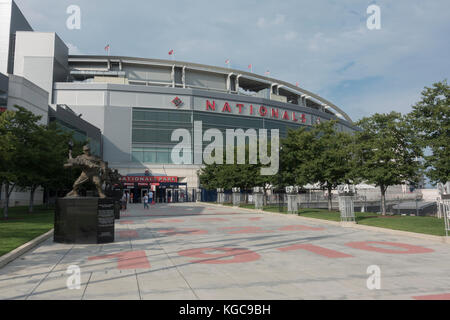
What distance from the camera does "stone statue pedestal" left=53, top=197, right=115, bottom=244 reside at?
468 inches

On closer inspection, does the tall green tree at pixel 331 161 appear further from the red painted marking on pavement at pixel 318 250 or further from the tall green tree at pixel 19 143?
the tall green tree at pixel 19 143

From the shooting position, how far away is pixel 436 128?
59.5 feet

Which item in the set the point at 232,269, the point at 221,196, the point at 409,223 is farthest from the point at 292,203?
the point at 221,196

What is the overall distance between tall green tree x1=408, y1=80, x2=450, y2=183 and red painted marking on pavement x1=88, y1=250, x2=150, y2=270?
51.8ft

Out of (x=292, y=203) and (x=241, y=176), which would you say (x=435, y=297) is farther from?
(x=241, y=176)

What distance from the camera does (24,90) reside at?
120 feet

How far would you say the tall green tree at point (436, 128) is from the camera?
57.6ft

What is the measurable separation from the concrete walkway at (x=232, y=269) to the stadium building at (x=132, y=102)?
5168cm

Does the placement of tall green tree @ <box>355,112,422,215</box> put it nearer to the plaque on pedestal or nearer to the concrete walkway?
the concrete walkway

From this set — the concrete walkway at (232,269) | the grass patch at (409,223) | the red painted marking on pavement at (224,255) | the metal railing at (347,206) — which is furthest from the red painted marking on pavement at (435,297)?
the metal railing at (347,206)

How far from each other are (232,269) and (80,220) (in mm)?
6793
